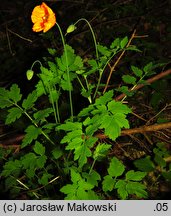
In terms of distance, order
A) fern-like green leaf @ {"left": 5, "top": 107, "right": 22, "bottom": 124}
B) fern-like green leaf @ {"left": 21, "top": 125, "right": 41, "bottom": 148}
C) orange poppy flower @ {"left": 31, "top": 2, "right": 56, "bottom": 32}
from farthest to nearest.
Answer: fern-like green leaf @ {"left": 5, "top": 107, "right": 22, "bottom": 124}, fern-like green leaf @ {"left": 21, "top": 125, "right": 41, "bottom": 148}, orange poppy flower @ {"left": 31, "top": 2, "right": 56, "bottom": 32}

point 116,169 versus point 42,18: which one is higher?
point 42,18

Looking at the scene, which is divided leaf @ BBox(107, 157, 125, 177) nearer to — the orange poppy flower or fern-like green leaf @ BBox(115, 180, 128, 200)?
fern-like green leaf @ BBox(115, 180, 128, 200)

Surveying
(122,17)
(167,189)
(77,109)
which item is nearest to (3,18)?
(122,17)

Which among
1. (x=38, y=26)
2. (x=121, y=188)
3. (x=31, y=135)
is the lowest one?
(x=121, y=188)

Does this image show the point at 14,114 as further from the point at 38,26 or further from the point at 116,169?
the point at 116,169

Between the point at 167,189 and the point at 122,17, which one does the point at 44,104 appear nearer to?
the point at 167,189

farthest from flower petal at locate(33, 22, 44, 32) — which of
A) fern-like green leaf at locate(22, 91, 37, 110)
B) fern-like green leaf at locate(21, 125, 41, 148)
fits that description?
fern-like green leaf at locate(21, 125, 41, 148)

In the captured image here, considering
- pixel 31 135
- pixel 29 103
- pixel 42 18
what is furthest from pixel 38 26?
pixel 31 135

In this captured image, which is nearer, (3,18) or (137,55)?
(137,55)

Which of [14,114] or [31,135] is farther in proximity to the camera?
[14,114]

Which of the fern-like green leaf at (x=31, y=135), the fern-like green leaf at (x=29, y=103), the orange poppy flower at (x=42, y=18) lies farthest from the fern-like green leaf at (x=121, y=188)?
the orange poppy flower at (x=42, y=18)

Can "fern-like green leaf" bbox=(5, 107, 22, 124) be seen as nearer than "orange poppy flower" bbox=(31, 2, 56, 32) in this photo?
No
